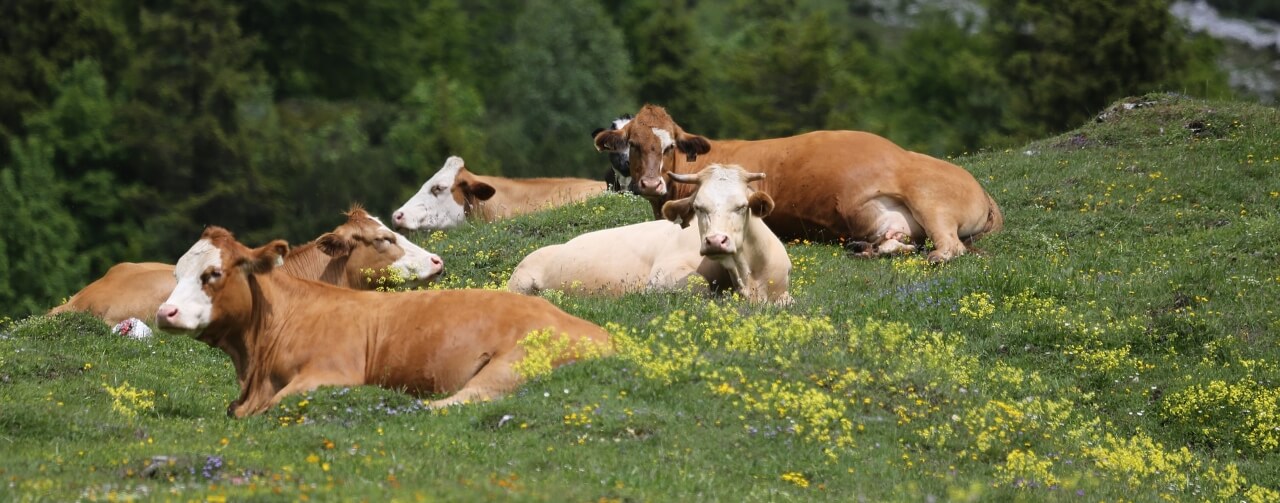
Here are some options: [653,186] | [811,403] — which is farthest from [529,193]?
[811,403]

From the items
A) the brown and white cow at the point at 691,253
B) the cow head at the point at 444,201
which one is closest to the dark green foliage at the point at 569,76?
the cow head at the point at 444,201

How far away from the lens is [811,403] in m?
13.5

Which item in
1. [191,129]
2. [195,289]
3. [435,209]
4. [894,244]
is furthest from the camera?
[191,129]

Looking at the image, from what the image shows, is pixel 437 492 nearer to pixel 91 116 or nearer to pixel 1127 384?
pixel 1127 384

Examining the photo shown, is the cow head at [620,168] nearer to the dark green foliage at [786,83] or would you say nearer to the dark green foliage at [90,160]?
the dark green foliage at [90,160]

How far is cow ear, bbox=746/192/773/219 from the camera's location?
17.9 metres

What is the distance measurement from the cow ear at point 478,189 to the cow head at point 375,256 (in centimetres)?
1056

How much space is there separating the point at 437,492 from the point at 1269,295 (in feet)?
36.3

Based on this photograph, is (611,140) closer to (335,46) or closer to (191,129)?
(191,129)

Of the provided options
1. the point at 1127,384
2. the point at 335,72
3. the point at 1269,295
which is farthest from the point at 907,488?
the point at 335,72

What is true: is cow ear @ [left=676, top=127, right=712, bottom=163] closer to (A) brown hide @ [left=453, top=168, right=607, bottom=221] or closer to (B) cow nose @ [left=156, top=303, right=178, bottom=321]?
(A) brown hide @ [left=453, top=168, right=607, bottom=221]

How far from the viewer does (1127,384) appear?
16609 millimetres

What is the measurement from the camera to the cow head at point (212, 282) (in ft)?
47.1

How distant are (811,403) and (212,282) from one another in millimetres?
5083
